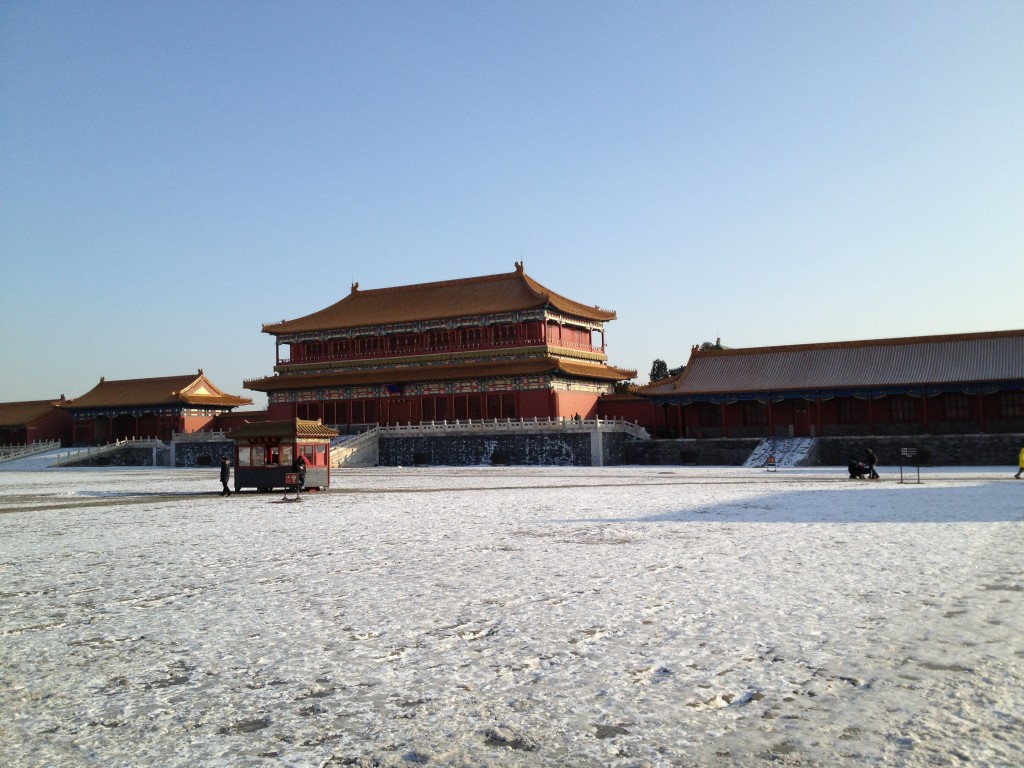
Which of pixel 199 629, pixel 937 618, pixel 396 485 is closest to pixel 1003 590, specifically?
pixel 937 618

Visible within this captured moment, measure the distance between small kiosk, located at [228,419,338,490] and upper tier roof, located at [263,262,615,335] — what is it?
2840 centimetres

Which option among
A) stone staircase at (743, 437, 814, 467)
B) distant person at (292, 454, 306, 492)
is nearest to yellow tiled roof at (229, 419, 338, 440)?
distant person at (292, 454, 306, 492)

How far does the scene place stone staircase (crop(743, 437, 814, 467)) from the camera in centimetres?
4309

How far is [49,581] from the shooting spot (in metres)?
11.7

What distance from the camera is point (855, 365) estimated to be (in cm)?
4750

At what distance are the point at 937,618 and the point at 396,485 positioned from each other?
25.4 metres

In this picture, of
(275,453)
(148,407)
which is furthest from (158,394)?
(275,453)

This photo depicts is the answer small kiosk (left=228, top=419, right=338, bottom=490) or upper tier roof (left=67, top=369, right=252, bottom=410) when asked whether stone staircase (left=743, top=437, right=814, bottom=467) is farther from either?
upper tier roof (left=67, top=369, right=252, bottom=410)

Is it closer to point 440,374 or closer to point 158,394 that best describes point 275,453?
point 440,374

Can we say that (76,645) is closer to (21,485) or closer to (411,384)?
(21,485)

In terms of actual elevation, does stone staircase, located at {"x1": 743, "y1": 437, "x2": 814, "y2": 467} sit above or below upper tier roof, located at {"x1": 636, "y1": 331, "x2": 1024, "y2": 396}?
below

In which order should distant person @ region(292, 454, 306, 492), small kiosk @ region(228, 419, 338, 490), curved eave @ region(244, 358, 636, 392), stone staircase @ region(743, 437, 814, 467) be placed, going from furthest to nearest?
curved eave @ region(244, 358, 636, 392)
stone staircase @ region(743, 437, 814, 467)
small kiosk @ region(228, 419, 338, 490)
distant person @ region(292, 454, 306, 492)

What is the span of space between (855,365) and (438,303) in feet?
97.5

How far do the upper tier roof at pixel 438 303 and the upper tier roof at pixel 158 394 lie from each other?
9996 millimetres
